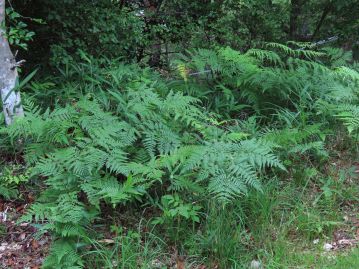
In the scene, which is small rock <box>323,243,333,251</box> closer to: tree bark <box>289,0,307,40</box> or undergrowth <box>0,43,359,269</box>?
undergrowth <box>0,43,359,269</box>

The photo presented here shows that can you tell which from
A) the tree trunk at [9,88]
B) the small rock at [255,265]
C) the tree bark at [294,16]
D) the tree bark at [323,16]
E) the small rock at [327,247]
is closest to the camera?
the small rock at [255,265]

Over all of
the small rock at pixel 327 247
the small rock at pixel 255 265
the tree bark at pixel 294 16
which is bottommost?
the small rock at pixel 255 265

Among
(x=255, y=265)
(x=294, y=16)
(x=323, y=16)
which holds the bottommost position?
(x=255, y=265)

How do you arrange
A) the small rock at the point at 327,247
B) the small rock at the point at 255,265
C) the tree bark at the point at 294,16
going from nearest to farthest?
1. the small rock at the point at 255,265
2. the small rock at the point at 327,247
3. the tree bark at the point at 294,16

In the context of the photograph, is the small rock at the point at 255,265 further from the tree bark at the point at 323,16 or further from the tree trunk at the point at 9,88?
the tree bark at the point at 323,16

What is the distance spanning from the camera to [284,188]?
15.2 ft

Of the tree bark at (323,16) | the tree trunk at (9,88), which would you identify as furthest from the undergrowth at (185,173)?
the tree bark at (323,16)

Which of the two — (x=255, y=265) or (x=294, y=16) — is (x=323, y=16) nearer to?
(x=294, y=16)

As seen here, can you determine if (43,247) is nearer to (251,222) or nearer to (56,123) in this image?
(56,123)

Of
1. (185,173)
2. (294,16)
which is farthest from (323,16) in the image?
(185,173)

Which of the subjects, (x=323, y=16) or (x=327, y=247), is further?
(x=323, y=16)

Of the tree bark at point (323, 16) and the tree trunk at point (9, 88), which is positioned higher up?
the tree bark at point (323, 16)

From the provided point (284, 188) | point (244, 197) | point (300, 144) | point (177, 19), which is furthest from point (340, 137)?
point (177, 19)

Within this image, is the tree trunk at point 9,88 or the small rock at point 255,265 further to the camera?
the tree trunk at point 9,88
